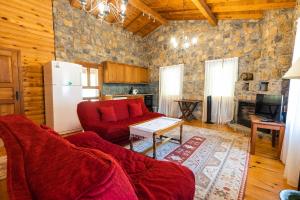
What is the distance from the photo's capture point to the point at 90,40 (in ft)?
15.9

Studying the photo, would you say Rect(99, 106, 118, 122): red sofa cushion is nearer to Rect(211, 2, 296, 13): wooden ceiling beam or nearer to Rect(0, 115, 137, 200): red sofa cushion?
Rect(0, 115, 137, 200): red sofa cushion

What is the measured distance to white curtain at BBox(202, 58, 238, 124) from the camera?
484cm

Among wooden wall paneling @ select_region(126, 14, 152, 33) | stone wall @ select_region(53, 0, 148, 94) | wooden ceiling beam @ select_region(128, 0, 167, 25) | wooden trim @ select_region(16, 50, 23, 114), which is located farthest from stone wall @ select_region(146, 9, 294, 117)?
wooden trim @ select_region(16, 50, 23, 114)

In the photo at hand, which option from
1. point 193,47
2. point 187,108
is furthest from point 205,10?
point 187,108

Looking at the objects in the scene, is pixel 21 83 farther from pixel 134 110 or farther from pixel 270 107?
pixel 270 107

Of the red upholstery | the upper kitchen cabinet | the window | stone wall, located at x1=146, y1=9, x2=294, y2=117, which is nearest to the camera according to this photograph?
the red upholstery

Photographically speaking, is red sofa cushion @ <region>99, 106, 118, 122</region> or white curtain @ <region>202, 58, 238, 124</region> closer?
red sofa cushion @ <region>99, 106, 118, 122</region>

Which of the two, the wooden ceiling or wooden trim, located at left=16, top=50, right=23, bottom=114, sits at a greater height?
the wooden ceiling

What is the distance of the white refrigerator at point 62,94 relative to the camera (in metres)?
3.58

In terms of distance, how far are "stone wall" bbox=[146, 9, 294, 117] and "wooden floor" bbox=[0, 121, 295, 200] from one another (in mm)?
1822

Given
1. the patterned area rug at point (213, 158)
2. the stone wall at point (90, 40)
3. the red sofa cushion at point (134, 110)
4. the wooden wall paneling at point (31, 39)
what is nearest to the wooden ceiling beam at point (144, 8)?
the stone wall at point (90, 40)

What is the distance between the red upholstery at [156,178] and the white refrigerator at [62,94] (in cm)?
262

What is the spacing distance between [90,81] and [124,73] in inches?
52.1

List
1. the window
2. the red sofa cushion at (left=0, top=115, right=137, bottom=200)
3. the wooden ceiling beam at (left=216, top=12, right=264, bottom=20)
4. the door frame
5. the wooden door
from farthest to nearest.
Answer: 1. the window
2. the wooden ceiling beam at (left=216, top=12, right=264, bottom=20)
3. the door frame
4. the wooden door
5. the red sofa cushion at (left=0, top=115, right=137, bottom=200)
